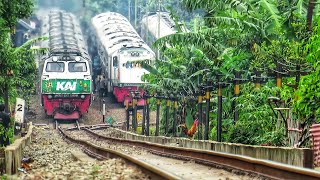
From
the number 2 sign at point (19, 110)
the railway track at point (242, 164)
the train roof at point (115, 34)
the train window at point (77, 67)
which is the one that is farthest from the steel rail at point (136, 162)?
the train roof at point (115, 34)

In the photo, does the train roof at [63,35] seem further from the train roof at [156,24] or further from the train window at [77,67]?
the train roof at [156,24]

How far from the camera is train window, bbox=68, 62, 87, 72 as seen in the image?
3681 centimetres

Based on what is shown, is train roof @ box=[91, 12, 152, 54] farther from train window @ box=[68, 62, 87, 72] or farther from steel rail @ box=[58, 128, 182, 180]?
steel rail @ box=[58, 128, 182, 180]

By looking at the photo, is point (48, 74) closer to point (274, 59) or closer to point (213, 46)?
point (213, 46)

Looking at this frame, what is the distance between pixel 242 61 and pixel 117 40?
66.8 feet

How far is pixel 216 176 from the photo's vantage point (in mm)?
10445

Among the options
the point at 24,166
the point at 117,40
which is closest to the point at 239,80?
the point at 24,166

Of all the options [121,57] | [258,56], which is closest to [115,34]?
[121,57]

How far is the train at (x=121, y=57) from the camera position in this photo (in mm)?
39906

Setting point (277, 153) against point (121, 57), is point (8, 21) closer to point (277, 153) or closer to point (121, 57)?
point (277, 153)

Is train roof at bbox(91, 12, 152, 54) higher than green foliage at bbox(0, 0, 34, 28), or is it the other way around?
train roof at bbox(91, 12, 152, 54)

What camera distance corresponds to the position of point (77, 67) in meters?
36.9

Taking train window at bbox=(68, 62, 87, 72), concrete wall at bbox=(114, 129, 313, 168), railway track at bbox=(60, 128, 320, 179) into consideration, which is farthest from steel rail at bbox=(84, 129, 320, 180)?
train window at bbox=(68, 62, 87, 72)

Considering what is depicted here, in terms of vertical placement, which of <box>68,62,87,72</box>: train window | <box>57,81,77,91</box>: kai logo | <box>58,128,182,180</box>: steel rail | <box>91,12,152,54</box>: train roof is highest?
<box>91,12,152,54</box>: train roof
